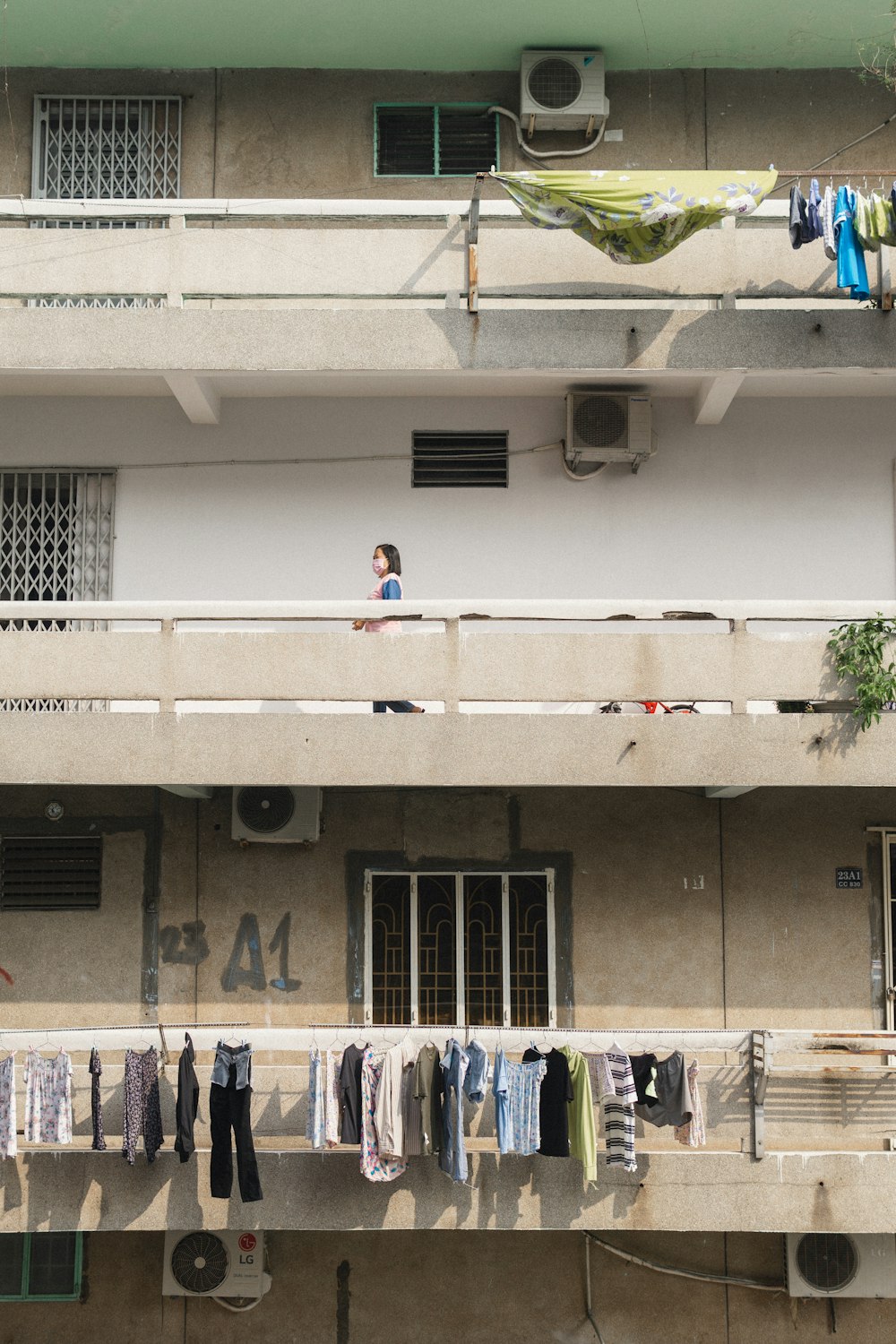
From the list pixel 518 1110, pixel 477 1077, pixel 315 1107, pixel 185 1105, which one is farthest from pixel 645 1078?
pixel 185 1105

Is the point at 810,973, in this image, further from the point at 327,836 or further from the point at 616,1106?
the point at 327,836

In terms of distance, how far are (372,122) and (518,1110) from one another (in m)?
8.12

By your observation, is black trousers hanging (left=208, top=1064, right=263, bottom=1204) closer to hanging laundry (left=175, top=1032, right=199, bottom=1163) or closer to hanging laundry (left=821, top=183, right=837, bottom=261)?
hanging laundry (left=175, top=1032, right=199, bottom=1163)

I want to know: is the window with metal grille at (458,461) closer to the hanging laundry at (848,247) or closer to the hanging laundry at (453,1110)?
the hanging laundry at (848,247)

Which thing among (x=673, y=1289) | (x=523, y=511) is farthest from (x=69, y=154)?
(x=673, y=1289)

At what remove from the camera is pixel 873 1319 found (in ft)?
32.6

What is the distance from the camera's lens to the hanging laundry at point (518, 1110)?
826 cm

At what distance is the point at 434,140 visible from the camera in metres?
11.0

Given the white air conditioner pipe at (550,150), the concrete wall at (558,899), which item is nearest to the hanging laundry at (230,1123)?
the concrete wall at (558,899)

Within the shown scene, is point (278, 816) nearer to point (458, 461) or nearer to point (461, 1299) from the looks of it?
point (458, 461)

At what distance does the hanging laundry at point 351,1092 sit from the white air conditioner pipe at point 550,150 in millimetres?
7485

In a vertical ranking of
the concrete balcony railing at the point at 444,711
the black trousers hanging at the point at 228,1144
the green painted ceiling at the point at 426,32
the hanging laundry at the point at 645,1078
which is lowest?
the black trousers hanging at the point at 228,1144

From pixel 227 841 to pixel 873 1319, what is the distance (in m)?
6.28

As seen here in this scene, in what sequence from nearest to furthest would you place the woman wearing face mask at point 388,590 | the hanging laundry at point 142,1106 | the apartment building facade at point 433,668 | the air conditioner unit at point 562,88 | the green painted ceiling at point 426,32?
the hanging laundry at point 142,1106, the apartment building facade at point 433,668, the woman wearing face mask at point 388,590, the green painted ceiling at point 426,32, the air conditioner unit at point 562,88
